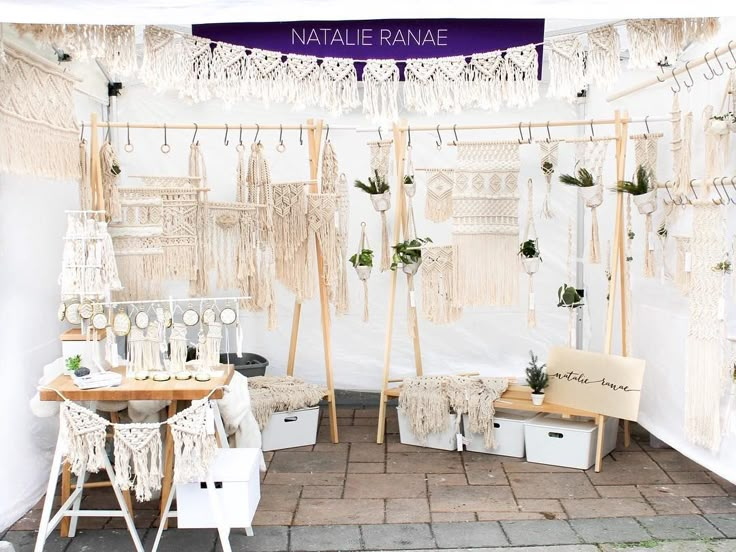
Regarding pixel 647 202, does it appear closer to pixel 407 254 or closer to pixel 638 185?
pixel 638 185

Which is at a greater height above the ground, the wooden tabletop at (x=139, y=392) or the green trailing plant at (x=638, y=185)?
the green trailing plant at (x=638, y=185)

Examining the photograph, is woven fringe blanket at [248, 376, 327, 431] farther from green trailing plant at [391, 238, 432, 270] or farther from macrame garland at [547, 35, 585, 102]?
macrame garland at [547, 35, 585, 102]

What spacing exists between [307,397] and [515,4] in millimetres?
2692

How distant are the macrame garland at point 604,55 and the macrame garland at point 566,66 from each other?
4 cm

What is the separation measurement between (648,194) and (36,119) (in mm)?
2985

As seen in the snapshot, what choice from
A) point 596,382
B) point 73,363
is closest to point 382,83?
point 73,363

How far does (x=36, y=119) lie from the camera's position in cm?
319

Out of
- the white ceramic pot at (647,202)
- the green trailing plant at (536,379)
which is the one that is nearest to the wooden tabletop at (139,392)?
the green trailing plant at (536,379)

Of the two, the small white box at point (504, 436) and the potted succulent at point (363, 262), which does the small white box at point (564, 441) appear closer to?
the small white box at point (504, 436)

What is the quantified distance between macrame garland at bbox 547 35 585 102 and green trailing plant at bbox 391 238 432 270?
142 centimetres

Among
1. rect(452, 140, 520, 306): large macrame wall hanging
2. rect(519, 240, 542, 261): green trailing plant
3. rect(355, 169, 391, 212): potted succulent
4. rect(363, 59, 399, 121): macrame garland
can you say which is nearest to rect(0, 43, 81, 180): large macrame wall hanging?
rect(363, 59, 399, 121): macrame garland

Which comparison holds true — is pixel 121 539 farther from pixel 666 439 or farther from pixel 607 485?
pixel 666 439

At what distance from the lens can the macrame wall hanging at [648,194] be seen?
13.6 feet

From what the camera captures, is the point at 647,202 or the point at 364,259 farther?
the point at 364,259
